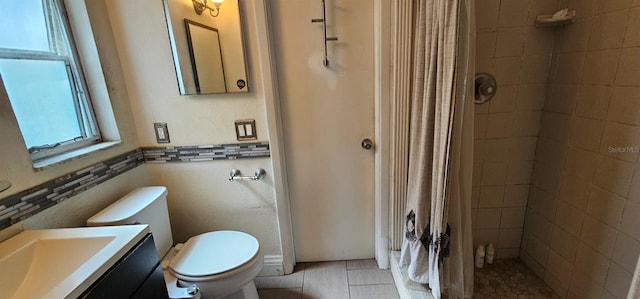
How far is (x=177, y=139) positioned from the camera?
1666mm

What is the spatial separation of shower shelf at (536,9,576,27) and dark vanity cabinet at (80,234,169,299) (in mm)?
2098

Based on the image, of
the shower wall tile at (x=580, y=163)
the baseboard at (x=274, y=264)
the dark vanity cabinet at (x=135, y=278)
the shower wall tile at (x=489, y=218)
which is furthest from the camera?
the baseboard at (x=274, y=264)

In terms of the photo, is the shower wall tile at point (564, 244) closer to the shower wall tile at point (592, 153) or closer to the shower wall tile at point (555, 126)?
the shower wall tile at point (592, 153)

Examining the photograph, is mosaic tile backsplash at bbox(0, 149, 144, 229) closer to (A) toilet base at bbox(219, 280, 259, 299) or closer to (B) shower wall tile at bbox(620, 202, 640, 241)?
(A) toilet base at bbox(219, 280, 259, 299)

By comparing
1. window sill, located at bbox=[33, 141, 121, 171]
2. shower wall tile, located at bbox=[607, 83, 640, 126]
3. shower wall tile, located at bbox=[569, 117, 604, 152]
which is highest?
shower wall tile, located at bbox=[607, 83, 640, 126]

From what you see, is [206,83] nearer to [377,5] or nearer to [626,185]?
[377,5]

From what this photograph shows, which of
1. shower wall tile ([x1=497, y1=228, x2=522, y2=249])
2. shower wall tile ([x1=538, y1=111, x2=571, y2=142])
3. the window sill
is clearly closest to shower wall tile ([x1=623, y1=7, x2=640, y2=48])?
shower wall tile ([x1=538, y1=111, x2=571, y2=142])

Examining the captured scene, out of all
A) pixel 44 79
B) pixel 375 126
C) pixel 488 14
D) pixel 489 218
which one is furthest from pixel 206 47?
pixel 489 218

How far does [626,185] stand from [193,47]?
216 centimetres

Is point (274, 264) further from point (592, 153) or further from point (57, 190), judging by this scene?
point (592, 153)

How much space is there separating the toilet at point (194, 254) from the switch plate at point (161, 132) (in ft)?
0.97

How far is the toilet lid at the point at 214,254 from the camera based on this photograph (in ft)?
4.27

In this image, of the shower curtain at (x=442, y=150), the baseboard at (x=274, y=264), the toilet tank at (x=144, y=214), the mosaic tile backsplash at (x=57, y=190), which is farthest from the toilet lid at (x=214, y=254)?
the shower curtain at (x=442, y=150)

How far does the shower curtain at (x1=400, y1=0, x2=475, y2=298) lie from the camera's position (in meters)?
1.08
